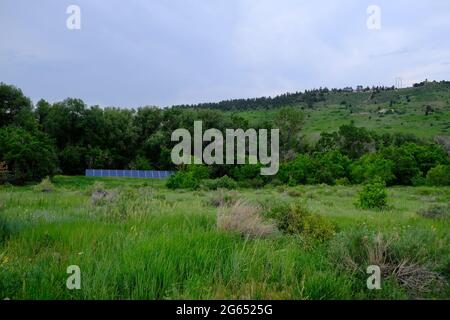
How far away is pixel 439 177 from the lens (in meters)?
45.3

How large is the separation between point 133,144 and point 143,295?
6648 centimetres

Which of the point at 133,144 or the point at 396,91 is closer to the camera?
the point at 133,144

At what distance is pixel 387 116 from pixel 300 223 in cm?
11397

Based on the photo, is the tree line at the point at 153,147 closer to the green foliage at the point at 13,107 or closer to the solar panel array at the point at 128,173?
the green foliage at the point at 13,107

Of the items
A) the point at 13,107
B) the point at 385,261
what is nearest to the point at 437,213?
the point at 385,261

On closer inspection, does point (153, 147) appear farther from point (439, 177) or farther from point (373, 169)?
point (439, 177)

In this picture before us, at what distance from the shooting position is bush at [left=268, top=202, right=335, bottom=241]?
6945 millimetres

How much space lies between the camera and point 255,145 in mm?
67438

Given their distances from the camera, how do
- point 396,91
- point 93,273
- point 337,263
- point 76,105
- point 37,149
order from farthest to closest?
1. point 396,91
2. point 76,105
3. point 37,149
4. point 337,263
5. point 93,273

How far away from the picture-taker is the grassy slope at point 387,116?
318 ft

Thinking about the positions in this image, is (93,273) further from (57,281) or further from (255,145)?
(255,145)

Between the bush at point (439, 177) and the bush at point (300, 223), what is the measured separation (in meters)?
43.5
